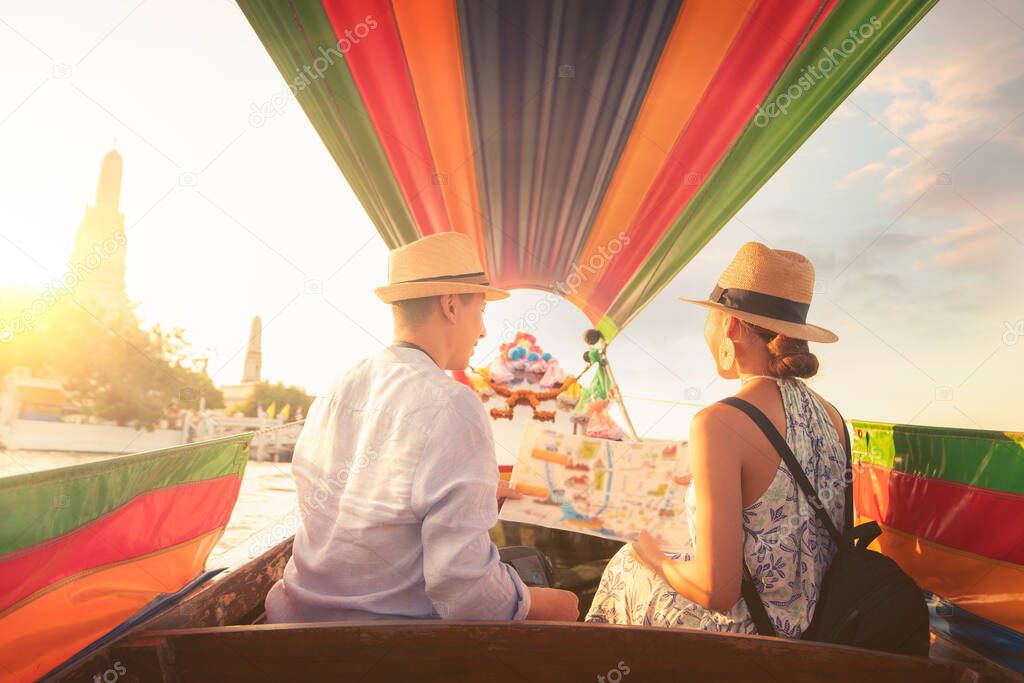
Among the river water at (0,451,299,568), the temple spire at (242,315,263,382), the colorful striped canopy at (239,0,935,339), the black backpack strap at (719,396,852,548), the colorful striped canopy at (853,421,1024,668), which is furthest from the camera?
the temple spire at (242,315,263,382)

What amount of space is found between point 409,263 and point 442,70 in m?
2.09

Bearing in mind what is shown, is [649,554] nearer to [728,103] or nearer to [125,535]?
[125,535]

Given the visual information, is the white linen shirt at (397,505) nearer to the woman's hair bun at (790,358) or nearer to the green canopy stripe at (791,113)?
the woman's hair bun at (790,358)

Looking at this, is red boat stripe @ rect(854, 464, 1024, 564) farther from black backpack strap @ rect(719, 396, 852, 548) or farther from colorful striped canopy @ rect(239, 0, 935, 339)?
colorful striped canopy @ rect(239, 0, 935, 339)

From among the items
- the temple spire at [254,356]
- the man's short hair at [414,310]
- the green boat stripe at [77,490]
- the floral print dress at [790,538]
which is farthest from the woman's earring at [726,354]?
the temple spire at [254,356]

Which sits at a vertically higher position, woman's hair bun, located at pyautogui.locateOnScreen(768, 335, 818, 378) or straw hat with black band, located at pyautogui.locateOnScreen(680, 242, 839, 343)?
straw hat with black band, located at pyautogui.locateOnScreen(680, 242, 839, 343)

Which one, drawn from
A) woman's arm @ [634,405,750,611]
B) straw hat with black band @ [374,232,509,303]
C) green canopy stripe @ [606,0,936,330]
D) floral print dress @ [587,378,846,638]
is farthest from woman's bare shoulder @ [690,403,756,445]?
green canopy stripe @ [606,0,936,330]

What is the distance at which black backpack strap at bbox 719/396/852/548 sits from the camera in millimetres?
Result: 1440

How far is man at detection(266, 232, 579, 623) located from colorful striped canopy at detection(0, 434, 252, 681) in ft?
1.05

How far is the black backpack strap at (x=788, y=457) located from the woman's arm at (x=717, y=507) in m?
0.06

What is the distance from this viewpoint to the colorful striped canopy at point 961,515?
1.33 metres

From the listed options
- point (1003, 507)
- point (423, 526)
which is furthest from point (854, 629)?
point (423, 526)

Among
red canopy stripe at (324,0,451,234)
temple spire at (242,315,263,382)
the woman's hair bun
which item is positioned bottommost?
the woman's hair bun

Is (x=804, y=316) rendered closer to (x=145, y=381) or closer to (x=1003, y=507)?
(x=1003, y=507)
